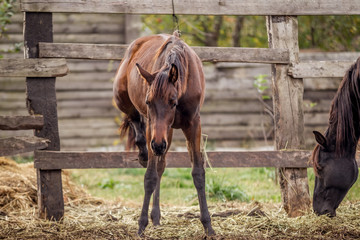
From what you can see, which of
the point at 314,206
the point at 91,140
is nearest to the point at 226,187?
the point at 314,206

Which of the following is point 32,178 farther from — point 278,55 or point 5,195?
point 278,55

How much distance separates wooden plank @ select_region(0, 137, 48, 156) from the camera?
4.62m

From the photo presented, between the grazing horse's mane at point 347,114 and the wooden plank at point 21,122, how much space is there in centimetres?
290

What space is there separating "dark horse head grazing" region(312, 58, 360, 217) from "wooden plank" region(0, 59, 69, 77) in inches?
104

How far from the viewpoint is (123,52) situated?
17.0ft

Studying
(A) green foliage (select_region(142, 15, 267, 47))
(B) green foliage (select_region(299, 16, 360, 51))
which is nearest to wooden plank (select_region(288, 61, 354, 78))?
(B) green foliage (select_region(299, 16, 360, 51))

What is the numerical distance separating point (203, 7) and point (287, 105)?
1.40 m

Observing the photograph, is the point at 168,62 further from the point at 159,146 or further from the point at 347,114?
the point at 347,114

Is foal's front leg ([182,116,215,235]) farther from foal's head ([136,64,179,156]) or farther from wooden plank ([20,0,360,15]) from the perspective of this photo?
wooden plank ([20,0,360,15])

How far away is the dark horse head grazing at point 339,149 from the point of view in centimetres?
450

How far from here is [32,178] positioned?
6.04m

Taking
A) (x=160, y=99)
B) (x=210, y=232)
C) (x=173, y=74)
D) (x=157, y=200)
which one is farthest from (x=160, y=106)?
(x=157, y=200)

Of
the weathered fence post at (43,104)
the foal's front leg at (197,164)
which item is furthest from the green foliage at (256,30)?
the foal's front leg at (197,164)

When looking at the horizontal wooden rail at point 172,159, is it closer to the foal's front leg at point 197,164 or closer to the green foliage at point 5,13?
the foal's front leg at point 197,164
